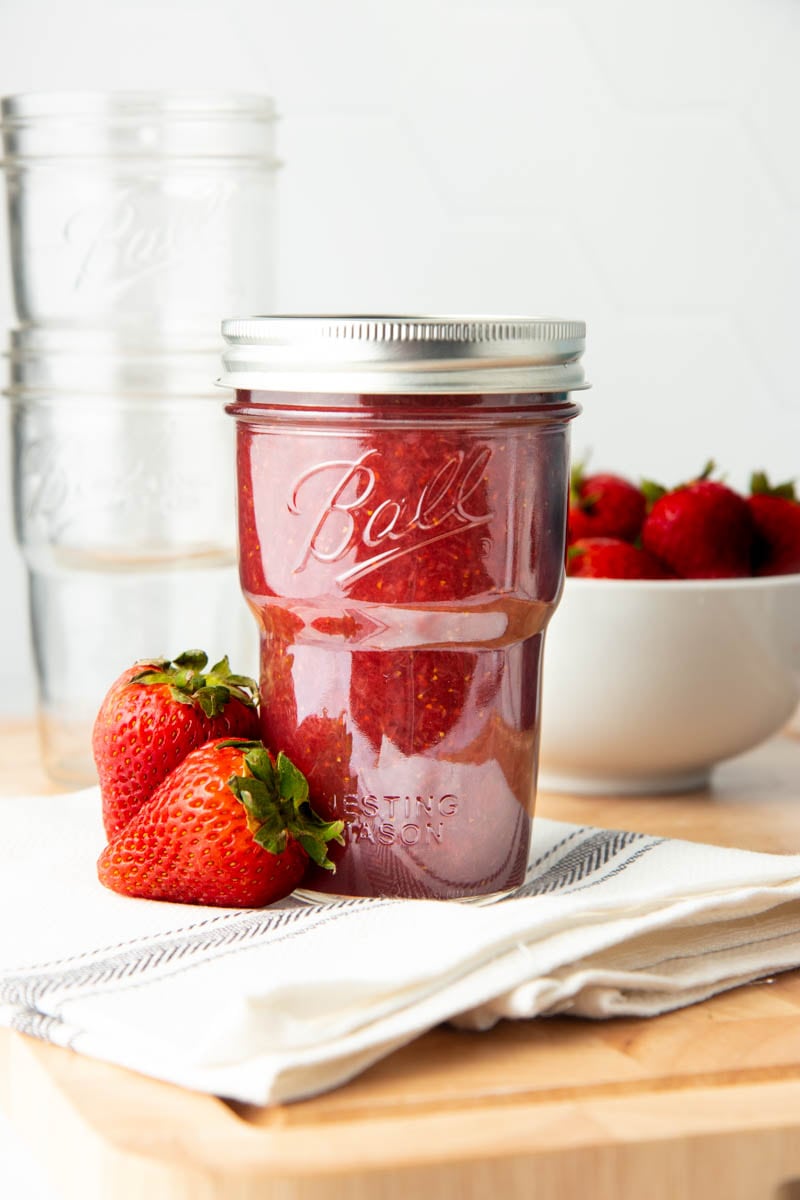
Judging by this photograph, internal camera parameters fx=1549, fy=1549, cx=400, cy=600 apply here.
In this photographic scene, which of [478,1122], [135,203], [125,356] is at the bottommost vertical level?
[478,1122]

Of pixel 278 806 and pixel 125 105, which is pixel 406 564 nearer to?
pixel 278 806

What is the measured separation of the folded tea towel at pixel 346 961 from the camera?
0.59 metres

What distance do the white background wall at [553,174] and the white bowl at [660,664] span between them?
29.2 inches

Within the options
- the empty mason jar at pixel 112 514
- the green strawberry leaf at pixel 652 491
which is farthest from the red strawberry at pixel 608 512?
the empty mason jar at pixel 112 514

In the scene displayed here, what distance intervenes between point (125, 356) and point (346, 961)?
57 centimetres

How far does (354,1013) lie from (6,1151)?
0.21 m

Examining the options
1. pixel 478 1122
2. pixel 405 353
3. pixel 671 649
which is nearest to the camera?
pixel 478 1122

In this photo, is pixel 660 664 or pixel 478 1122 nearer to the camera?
pixel 478 1122

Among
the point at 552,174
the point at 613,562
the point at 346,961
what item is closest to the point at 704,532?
the point at 613,562

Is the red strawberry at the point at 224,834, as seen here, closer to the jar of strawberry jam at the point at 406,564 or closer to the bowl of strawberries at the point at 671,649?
the jar of strawberry jam at the point at 406,564

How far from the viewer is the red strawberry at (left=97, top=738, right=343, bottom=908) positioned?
733 millimetres

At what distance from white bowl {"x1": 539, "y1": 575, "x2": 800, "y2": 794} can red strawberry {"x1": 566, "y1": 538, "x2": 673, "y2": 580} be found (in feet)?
0.05

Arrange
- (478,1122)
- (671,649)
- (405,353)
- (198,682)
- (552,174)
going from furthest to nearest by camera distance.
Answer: (552,174), (671,649), (198,682), (405,353), (478,1122)

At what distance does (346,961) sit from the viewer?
2.13 ft
